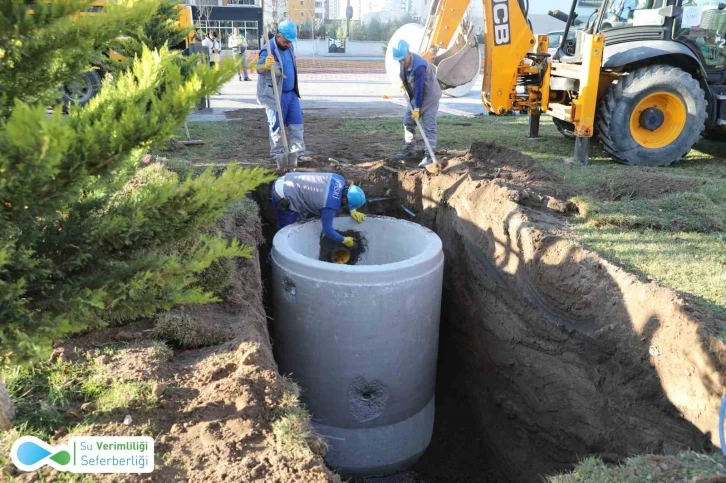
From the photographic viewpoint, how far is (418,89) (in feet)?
23.0

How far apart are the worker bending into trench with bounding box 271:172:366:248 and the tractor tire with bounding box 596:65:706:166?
362 cm

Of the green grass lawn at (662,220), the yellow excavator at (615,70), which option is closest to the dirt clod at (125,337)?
the green grass lawn at (662,220)

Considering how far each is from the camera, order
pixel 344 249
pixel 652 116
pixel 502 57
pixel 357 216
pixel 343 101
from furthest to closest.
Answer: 1. pixel 343 101
2. pixel 502 57
3. pixel 652 116
4. pixel 344 249
5. pixel 357 216

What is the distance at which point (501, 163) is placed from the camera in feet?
22.1

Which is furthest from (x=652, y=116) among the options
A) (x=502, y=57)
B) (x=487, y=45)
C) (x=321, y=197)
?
(x=321, y=197)

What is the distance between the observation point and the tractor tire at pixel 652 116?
276 inches

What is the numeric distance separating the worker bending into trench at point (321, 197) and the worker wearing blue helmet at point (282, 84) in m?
1.31

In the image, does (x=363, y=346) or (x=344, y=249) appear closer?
(x=363, y=346)

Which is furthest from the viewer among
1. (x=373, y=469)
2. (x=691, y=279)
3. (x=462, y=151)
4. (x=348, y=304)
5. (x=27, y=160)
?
(x=462, y=151)

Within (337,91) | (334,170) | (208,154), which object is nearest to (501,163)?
(334,170)

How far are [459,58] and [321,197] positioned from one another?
362cm

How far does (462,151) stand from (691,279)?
421cm

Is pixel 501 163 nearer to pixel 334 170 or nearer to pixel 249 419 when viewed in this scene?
pixel 334 170

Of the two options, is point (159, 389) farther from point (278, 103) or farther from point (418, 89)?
point (418, 89)
